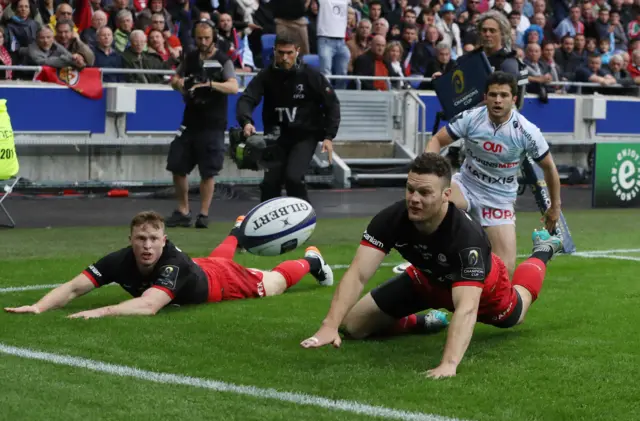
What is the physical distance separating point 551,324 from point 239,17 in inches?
522

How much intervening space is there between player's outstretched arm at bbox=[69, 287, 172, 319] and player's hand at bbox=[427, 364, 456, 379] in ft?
7.95

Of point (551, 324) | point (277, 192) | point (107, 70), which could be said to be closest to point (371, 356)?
point (551, 324)

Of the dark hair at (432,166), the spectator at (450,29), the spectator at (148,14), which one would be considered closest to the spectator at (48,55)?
the spectator at (148,14)

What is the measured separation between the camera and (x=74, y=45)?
1811cm

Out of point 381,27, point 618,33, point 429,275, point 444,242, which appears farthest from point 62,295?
point 618,33

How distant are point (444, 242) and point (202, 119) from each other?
7899 mm

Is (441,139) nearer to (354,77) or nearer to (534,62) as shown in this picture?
(354,77)

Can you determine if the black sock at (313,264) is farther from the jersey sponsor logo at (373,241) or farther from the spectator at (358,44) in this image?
the spectator at (358,44)

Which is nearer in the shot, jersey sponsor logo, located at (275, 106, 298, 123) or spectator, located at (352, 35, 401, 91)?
jersey sponsor logo, located at (275, 106, 298, 123)

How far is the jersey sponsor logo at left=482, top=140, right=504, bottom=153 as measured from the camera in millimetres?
9719

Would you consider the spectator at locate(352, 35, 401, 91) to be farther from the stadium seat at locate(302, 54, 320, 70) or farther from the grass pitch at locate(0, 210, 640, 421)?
the grass pitch at locate(0, 210, 640, 421)

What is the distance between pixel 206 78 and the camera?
14.2 metres

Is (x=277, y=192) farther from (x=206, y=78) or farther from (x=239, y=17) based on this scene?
(x=239, y=17)

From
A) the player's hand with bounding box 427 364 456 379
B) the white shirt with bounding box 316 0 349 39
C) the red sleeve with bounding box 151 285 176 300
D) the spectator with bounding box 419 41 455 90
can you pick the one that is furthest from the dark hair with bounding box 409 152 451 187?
the spectator with bounding box 419 41 455 90
